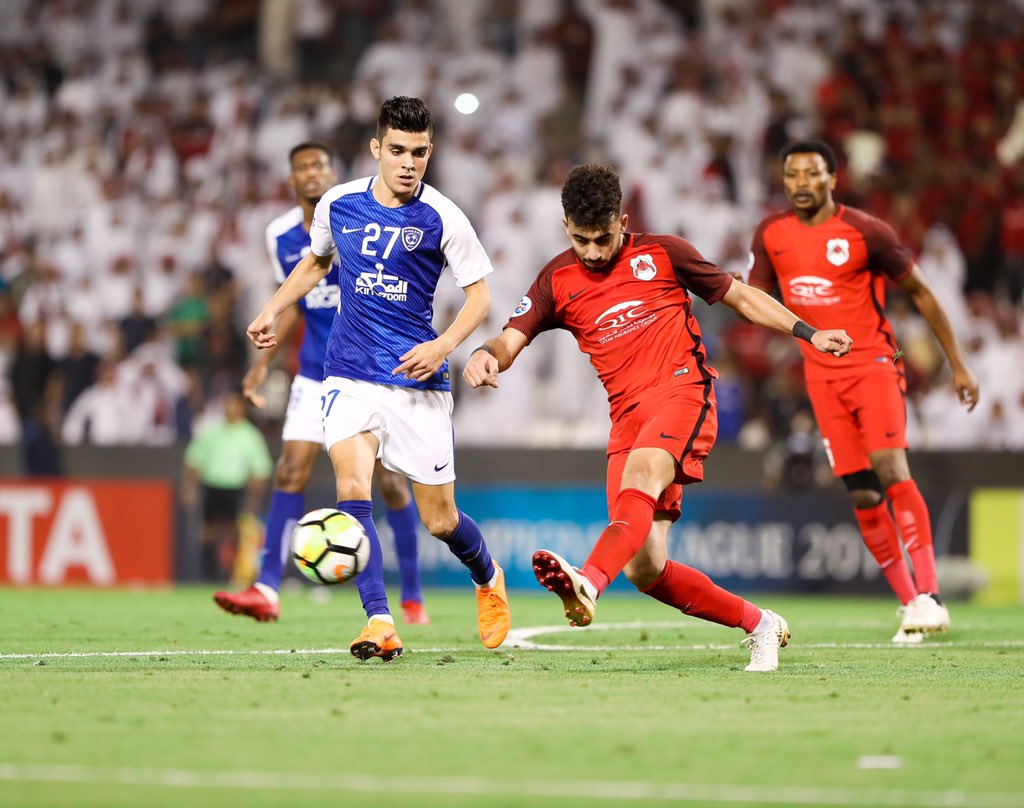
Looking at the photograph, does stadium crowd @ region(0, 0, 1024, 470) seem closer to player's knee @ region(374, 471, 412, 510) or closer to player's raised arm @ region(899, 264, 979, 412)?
player's raised arm @ region(899, 264, 979, 412)

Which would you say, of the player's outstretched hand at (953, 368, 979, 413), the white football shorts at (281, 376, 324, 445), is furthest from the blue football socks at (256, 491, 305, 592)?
the player's outstretched hand at (953, 368, 979, 413)

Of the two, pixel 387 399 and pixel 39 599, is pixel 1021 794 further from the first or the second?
pixel 39 599

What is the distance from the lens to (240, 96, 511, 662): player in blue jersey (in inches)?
324

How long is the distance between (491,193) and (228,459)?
5.17 m

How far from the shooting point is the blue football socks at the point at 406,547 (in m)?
10.9

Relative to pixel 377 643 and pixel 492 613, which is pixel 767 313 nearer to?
pixel 492 613

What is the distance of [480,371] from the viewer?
7465 mm

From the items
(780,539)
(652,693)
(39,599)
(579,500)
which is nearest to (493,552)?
(579,500)

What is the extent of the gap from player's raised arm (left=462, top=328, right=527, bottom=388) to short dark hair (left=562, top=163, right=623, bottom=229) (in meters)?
0.62

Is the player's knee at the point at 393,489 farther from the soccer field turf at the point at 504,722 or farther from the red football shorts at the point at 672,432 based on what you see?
the red football shorts at the point at 672,432

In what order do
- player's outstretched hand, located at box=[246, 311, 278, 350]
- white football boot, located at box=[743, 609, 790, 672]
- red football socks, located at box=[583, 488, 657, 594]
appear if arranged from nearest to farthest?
red football socks, located at box=[583, 488, 657, 594] → white football boot, located at box=[743, 609, 790, 672] → player's outstretched hand, located at box=[246, 311, 278, 350]

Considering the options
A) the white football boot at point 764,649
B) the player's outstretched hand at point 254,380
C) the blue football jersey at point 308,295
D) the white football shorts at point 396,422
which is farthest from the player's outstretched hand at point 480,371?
the player's outstretched hand at point 254,380

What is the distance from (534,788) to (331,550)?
317cm

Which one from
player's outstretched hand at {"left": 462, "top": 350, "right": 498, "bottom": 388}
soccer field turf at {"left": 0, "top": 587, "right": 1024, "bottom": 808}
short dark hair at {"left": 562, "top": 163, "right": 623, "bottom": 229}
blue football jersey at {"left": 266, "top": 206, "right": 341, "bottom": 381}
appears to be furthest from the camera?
blue football jersey at {"left": 266, "top": 206, "right": 341, "bottom": 381}
